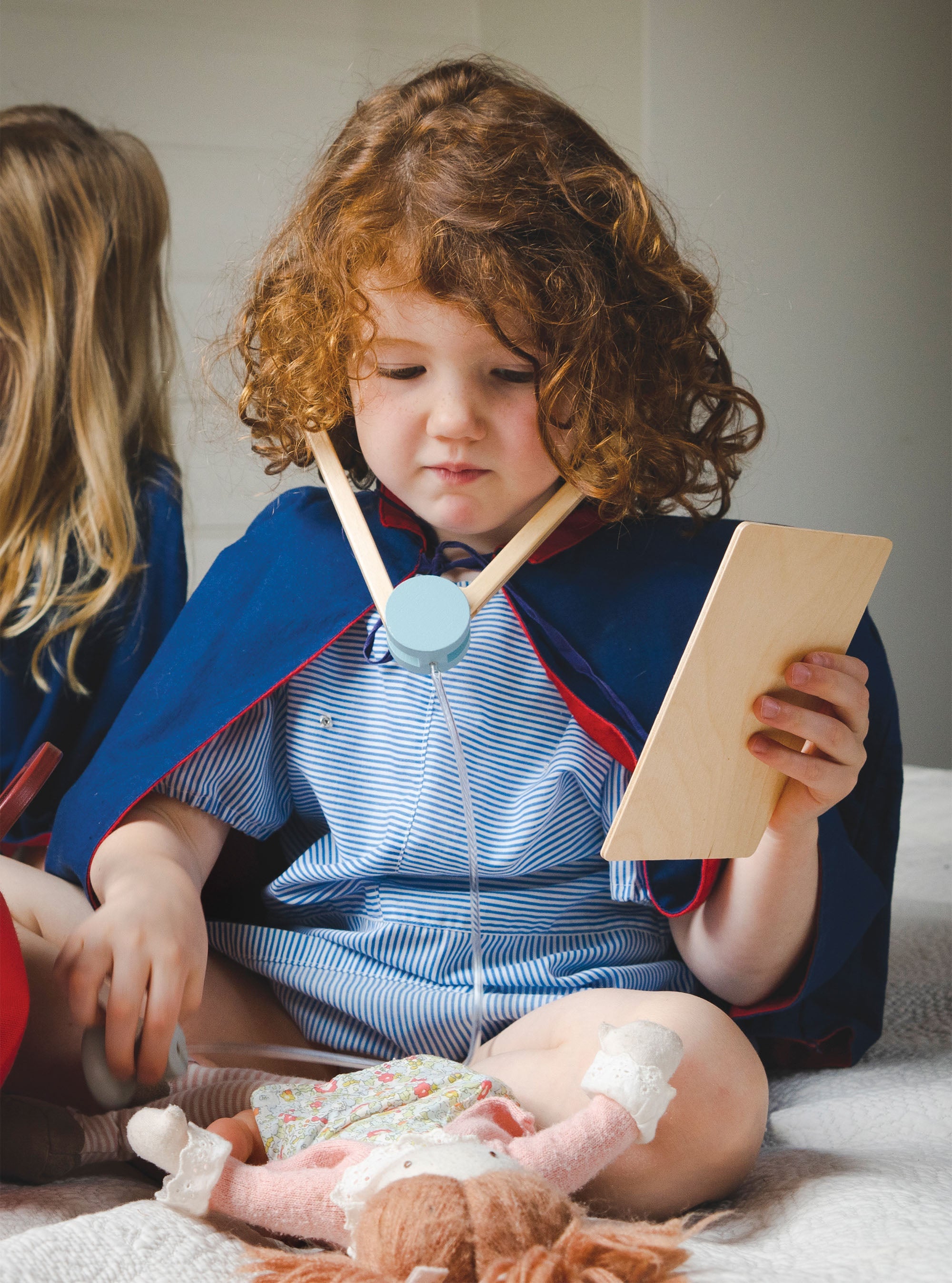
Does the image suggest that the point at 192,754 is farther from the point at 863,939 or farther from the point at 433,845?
the point at 863,939

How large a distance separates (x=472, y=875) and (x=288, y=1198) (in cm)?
21

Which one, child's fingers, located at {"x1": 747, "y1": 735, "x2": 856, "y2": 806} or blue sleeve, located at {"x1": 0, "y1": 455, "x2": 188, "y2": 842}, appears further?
blue sleeve, located at {"x1": 0, "y1": 455, "x2": 188, "y2": 842}

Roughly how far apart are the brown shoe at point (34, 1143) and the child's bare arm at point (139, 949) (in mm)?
35

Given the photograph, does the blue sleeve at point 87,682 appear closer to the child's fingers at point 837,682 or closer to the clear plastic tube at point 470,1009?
the clear plastic tube at point 470,1009

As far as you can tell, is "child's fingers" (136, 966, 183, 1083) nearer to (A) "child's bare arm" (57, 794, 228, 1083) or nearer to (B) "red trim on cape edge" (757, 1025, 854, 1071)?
(A) "child's bare arm" (57, 794, 228, 1083)

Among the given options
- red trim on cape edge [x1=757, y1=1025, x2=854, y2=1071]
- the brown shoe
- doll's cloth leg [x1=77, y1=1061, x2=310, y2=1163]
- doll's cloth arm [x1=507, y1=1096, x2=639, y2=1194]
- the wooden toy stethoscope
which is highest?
the wooden toy stethoscope

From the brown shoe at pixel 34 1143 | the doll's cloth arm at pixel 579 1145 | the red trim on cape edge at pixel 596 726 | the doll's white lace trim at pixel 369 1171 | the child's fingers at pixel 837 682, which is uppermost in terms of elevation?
the child's fingers at pixel 837 682

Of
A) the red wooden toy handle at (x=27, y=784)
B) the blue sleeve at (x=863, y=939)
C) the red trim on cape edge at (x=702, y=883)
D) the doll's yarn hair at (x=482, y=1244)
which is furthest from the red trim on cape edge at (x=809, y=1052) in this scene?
the red wooden toy handle at (x=27, y=784)

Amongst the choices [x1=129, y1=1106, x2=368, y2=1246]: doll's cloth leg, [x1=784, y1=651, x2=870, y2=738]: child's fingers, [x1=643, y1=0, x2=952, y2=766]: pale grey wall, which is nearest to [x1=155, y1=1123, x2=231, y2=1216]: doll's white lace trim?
[x1=129, y1=1106, x2=368, y2=1246]: doll's cloth leg

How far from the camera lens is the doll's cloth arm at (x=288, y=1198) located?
44 centimetres

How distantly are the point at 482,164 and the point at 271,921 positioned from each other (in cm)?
48

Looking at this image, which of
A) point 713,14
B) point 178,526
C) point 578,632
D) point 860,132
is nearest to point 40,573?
point 178,526

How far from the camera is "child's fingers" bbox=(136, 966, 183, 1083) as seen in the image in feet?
1.73

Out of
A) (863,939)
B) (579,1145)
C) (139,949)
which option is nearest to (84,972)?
(139,949)
